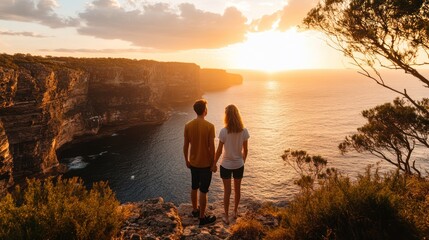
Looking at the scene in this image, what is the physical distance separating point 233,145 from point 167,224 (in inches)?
103

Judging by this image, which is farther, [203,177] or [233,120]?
[203,177]

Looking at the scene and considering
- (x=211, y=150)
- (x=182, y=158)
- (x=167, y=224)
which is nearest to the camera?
(x=211, y=150)

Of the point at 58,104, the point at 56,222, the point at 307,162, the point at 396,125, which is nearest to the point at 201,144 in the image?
the point at 56,222

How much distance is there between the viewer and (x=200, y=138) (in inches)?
265

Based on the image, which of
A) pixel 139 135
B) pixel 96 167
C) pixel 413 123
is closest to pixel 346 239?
pixel 413 123

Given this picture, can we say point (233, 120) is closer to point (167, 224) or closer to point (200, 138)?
point (200, 138)

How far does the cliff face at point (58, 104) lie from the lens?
3844 centimetres

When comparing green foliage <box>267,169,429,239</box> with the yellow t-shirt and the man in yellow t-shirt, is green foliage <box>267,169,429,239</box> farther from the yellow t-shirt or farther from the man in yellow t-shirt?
the yellow t-shirt

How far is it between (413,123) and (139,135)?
60.4m

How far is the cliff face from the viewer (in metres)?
38.4

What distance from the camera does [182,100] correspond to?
12850 cm

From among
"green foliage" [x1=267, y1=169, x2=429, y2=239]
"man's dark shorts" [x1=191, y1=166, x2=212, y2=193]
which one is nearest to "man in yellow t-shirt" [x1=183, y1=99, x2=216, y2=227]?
"man's dark shorts" [x1=191, y1=166, x2=212, y2=193]

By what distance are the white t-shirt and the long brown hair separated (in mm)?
119

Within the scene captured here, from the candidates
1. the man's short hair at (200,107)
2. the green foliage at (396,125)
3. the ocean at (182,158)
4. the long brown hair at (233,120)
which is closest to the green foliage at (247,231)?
the long brown hair at (233,120)
